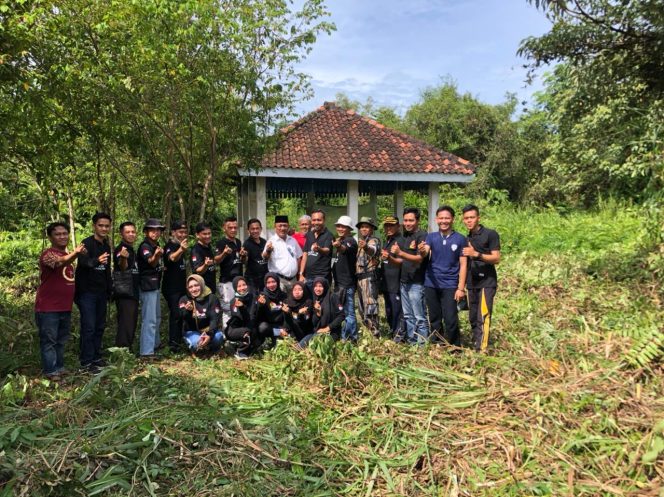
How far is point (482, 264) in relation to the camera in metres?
5.21

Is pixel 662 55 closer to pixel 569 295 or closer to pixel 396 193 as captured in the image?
pixel 569 295

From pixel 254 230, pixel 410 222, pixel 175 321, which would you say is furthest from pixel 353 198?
pixel 175 321

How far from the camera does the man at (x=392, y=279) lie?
19.4 ft

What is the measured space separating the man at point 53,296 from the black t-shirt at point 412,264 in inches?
133

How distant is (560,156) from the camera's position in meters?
17.5

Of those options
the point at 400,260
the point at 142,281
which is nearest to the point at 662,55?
the point at 400,260

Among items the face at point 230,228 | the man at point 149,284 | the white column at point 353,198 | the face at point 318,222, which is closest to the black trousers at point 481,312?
the face at point 318,222

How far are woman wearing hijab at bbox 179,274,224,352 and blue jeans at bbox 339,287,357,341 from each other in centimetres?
141

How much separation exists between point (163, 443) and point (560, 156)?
17.3 meters

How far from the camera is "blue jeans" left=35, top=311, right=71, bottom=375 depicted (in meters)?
4.99

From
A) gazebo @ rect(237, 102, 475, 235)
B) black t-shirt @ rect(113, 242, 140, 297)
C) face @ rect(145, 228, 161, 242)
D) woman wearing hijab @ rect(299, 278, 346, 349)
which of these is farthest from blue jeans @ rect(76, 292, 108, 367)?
gazebo @ rect(237, 102, 475, 235)

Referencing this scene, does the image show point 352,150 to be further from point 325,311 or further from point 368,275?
point 325,311

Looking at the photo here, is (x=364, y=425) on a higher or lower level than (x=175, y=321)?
lower

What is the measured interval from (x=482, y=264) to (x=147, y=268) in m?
3.66
